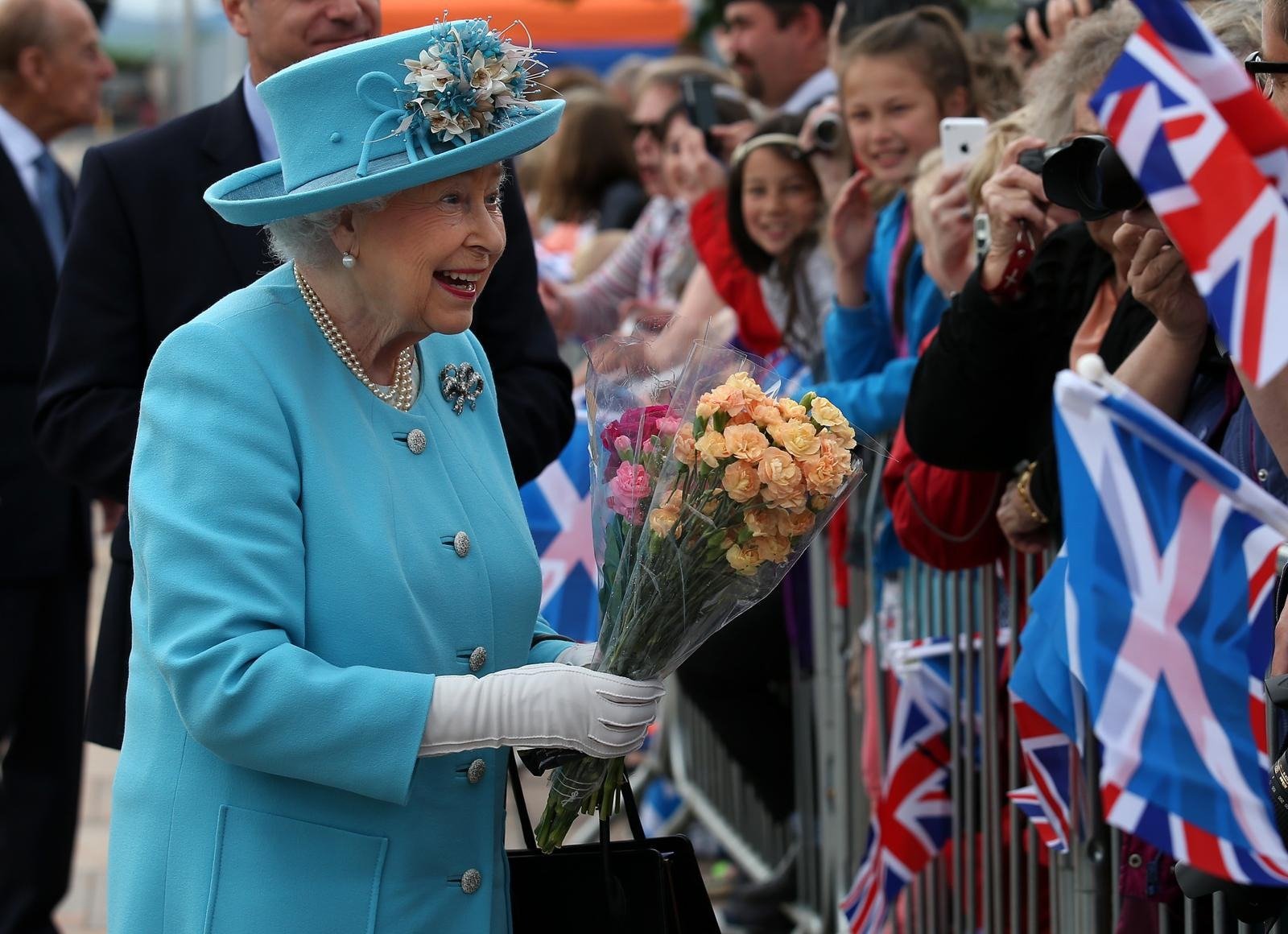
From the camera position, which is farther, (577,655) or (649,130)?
(649,130)

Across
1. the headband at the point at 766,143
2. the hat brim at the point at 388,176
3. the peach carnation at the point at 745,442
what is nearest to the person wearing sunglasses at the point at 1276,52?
the peach carnation at the point at 745,442

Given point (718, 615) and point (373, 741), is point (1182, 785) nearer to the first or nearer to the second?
point (718, 615)

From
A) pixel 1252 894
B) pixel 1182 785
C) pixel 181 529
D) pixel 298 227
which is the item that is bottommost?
pixel 1252 894

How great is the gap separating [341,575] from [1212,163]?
1.23 metres

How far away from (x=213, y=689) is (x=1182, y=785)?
114cm

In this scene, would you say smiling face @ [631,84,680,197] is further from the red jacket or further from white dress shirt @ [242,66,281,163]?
white dress shirt @ [242,66,281,163]

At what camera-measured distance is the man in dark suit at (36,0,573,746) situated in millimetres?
3105

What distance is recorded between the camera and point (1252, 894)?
1924mm

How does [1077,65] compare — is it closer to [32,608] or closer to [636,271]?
[32,608]

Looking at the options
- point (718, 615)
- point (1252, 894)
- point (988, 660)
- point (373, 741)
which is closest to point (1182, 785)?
point (1252, 894)

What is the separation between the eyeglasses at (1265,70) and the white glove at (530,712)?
3.48ft

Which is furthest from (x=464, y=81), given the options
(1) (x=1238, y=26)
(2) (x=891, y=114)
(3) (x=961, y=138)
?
(2) (x=891, y=114)

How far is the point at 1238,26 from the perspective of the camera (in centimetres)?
285

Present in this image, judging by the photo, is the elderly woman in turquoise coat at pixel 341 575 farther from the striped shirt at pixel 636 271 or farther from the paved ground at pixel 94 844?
the striped shirt at pixel 636 271
